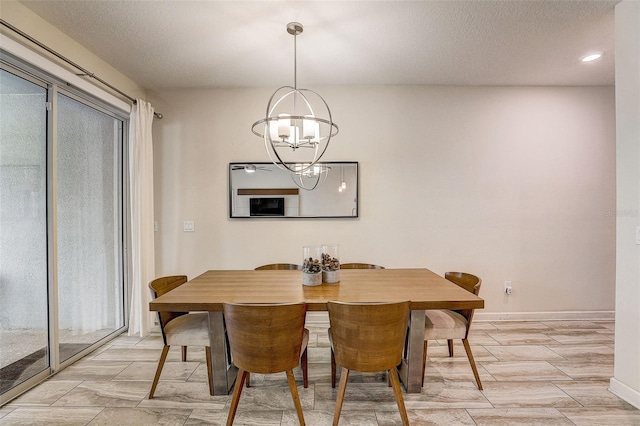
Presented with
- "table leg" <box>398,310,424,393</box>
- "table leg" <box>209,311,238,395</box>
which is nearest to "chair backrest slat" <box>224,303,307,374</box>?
"table leg" <box>209,311,238,395</box>

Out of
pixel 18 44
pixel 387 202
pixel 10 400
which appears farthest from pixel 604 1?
pixel 10 400

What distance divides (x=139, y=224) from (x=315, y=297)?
2164mm

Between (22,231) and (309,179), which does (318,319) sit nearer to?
(309,179)

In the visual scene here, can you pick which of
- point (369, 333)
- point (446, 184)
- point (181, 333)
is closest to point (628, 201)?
point (446, 184)

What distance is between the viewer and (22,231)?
220 centimetres

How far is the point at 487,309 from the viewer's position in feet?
11.5

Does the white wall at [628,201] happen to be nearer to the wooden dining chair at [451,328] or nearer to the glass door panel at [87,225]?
the wooden dining chair at [451,328]

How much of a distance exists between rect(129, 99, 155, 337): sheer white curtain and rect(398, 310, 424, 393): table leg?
2.58 metres

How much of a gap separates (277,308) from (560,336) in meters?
3.06

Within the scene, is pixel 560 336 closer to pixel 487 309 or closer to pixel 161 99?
pixel 487 309

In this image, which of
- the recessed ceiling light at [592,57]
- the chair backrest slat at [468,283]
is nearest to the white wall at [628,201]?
the recessed ceiling light at [592,57]

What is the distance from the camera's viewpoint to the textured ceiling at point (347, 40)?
214cm

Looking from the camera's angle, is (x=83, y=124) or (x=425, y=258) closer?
(x=83, y=124)

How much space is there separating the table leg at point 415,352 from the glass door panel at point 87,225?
2.71m
